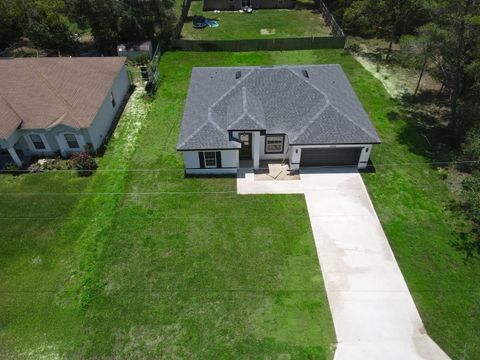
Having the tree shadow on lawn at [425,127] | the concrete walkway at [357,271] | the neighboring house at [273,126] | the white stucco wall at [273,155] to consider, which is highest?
the neighboring house at [273,126]

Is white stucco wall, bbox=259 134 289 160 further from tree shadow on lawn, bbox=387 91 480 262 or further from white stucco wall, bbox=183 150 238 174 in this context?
tree shadow on lawn, bbox=387 91 480 262

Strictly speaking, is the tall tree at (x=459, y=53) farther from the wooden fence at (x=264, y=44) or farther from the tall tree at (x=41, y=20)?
the tall tree at (x=41, y=20)

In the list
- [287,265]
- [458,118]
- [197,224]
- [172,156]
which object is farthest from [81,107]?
[458,118]

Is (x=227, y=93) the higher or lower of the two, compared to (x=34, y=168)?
higher

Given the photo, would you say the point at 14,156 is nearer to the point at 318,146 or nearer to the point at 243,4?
the point at 318,146

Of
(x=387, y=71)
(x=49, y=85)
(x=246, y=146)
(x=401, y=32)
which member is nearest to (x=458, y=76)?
(x=387, y=71)

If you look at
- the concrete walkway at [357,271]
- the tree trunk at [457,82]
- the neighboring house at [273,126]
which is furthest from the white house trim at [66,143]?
the tree trunk at [457,82]
